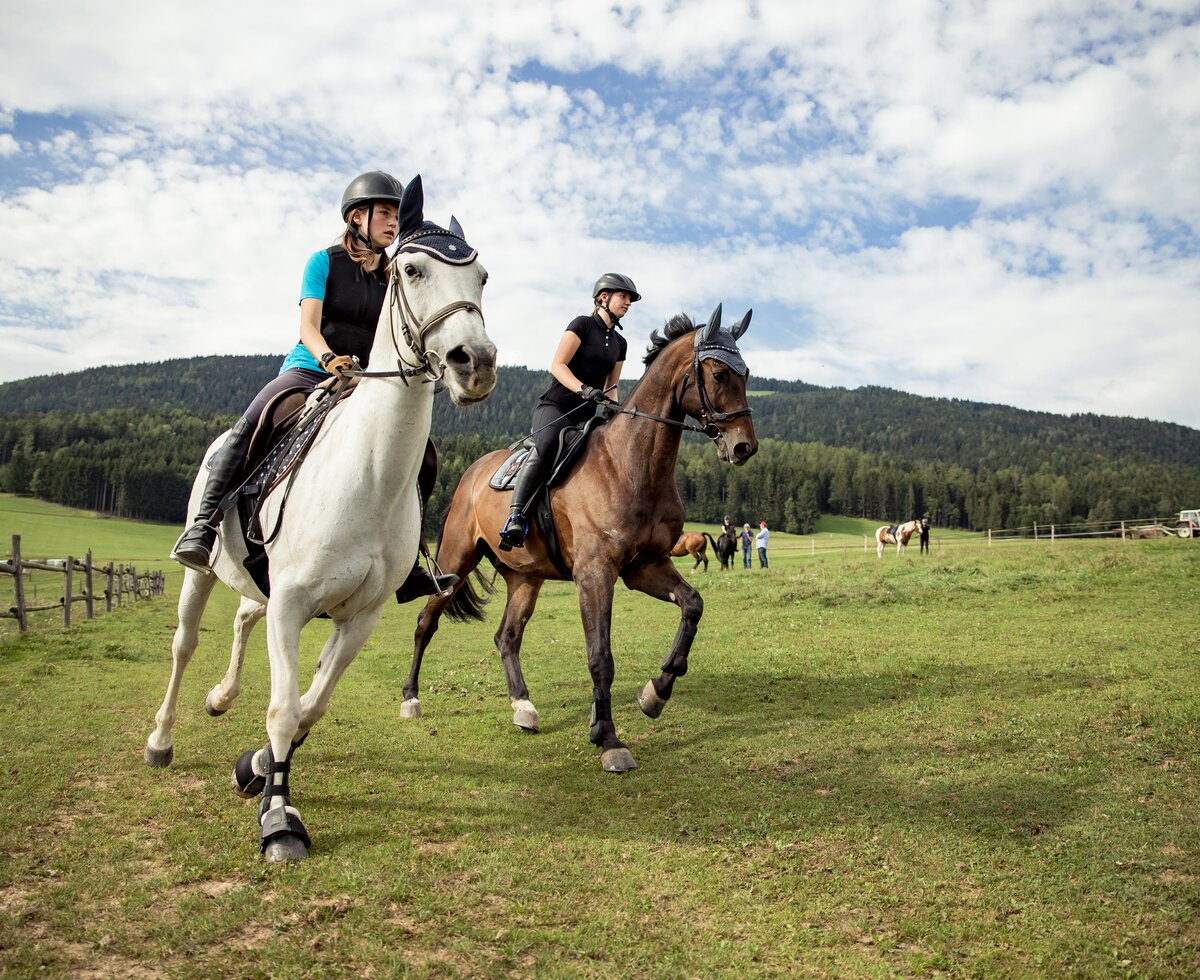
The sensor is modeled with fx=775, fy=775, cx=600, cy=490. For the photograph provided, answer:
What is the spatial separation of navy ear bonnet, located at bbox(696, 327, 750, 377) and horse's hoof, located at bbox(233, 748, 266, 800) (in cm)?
494

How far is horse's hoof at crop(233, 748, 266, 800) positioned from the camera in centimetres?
552

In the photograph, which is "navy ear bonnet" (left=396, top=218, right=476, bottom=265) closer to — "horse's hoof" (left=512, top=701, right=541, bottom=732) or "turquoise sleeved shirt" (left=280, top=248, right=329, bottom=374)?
"turquoise sleeved shirt" (left=280, top=248, right=329, bottom=374)

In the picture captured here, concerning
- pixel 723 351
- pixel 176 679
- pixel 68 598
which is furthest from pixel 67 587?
pixel 723 351

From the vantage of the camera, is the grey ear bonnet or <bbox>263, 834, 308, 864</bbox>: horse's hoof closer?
<bbox>263, 834, 308, 864</bbox>: horse's hoof

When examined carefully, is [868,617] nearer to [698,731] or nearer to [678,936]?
[698,731]

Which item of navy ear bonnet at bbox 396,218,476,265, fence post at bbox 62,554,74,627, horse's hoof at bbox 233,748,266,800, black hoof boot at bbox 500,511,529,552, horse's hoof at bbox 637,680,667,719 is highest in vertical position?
navy ear bonnet at bbox 396,218,476,265

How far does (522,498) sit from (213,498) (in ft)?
10.6

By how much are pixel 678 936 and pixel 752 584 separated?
59.6 ft

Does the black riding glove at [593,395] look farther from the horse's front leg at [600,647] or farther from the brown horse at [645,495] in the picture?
the horse's front leg at [600,647]

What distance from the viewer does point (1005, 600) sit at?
15.8 m

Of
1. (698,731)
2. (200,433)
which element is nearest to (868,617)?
(698,731)

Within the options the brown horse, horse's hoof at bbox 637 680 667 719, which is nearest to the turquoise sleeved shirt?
the brown horse

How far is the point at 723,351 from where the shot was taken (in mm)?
7180

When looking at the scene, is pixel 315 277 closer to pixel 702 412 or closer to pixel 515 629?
pixel 702 412
